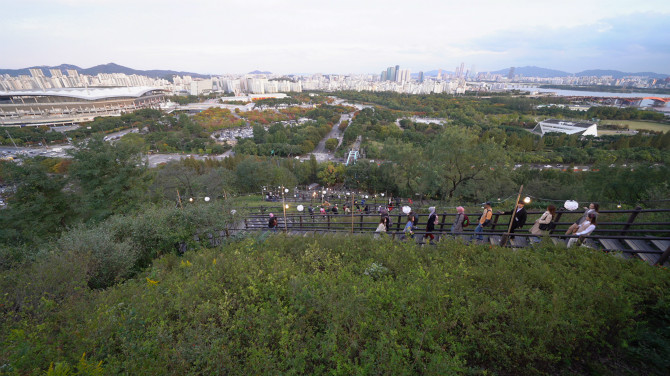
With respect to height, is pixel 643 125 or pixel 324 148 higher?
pixel 643 125

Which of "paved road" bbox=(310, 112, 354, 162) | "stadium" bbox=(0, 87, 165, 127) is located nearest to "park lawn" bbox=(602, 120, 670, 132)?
"paved road" bbox=(310, 112, 354, 162)

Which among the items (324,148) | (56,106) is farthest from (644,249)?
(56,106)

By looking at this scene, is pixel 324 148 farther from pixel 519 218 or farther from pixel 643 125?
pixel 643 125

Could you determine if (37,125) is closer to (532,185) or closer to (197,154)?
(197,154)

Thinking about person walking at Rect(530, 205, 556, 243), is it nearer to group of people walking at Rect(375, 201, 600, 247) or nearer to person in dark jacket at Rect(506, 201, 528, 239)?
group of people walking at Rect(375, 201, 600, 247)

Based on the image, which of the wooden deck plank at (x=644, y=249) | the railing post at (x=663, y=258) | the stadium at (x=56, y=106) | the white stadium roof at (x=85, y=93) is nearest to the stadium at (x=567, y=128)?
the wooden deck plank at (x=644, y=249)

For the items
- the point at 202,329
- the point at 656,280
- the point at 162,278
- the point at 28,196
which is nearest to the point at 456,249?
the point at 656,280
